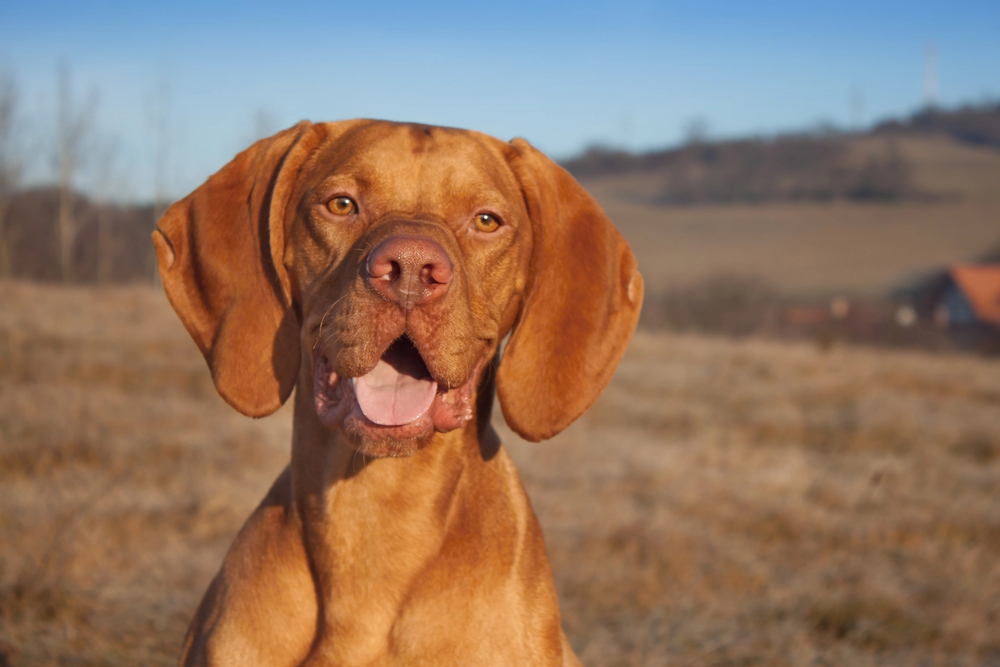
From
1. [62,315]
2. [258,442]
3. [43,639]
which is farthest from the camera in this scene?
[62,315]

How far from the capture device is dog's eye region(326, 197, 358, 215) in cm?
229

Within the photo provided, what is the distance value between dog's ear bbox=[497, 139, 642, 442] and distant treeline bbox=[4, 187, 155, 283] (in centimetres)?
3279

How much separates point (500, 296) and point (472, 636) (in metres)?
0.90

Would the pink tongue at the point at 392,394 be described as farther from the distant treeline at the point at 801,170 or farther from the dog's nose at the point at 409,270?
the distant treeline at the point at 801,170

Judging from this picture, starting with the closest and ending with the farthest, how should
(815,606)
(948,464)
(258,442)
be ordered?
(815,606), (258,442), (948,464)

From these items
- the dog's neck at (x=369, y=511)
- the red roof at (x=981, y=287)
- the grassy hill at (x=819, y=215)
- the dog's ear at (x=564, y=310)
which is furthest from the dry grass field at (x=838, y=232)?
the dog's neck at (x=369, y=511)

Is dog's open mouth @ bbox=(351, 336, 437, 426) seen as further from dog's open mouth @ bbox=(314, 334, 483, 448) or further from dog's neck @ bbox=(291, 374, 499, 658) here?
dog's neck @ bbox=(291, 374, 499, 658)

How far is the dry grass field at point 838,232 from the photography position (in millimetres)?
45500

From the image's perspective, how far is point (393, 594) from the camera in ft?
7.23

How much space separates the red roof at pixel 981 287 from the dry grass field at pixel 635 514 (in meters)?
24.3

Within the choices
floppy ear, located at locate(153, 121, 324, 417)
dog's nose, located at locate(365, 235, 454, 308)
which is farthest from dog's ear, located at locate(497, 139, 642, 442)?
floppy ear, located at locate(153, 121, 324, 417)

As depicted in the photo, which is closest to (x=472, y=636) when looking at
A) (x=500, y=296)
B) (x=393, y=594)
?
(x=393, y=594)

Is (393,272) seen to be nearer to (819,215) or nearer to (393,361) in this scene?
(393,361)

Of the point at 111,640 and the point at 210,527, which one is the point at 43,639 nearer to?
the point at 111,640
